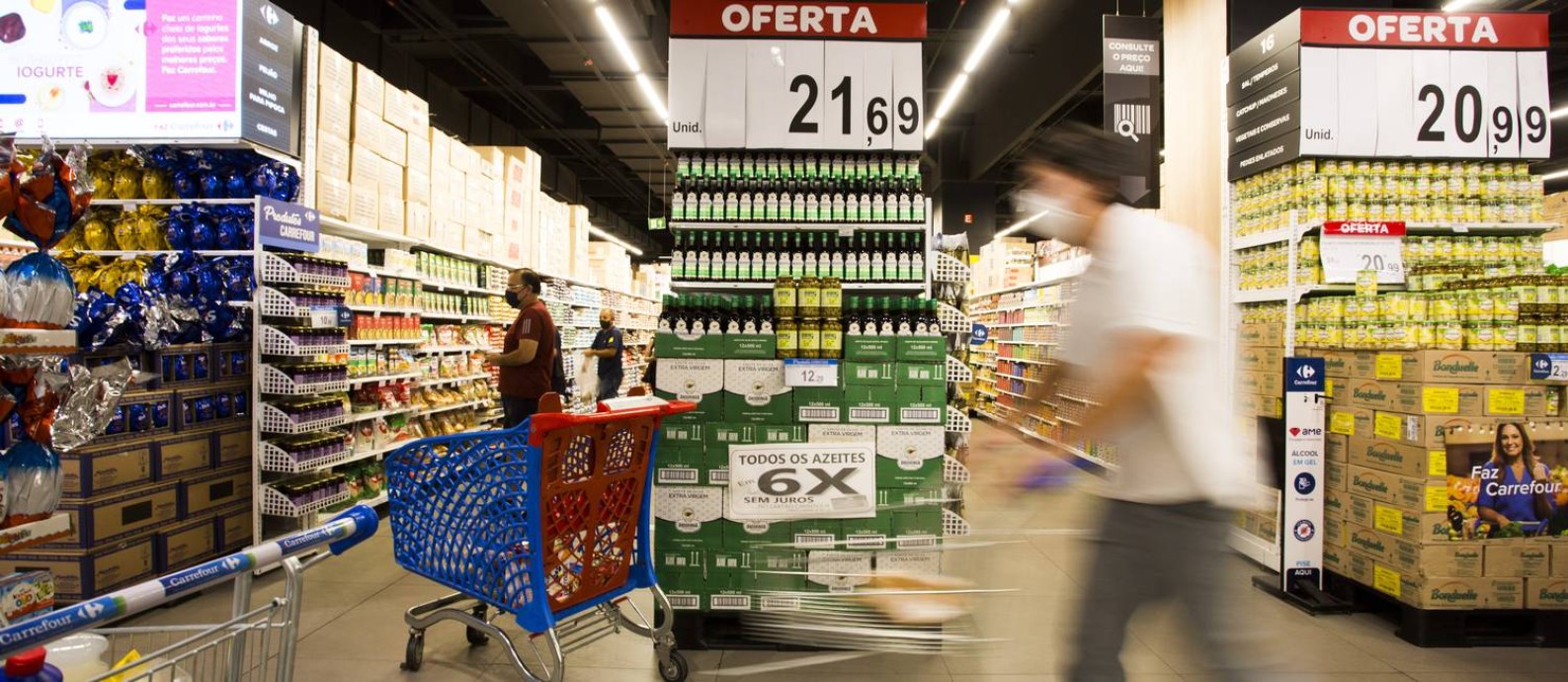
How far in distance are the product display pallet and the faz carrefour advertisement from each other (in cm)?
647

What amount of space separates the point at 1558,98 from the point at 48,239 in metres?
16.8

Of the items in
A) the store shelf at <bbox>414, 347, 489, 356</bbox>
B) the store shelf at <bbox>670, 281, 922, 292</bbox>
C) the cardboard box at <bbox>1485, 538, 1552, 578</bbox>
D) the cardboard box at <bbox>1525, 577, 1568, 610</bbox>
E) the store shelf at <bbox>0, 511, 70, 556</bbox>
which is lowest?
the cardboard box at <bbox>1525, 577, 1568, 610</bbox>

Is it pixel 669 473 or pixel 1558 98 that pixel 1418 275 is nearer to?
pixel 669 473

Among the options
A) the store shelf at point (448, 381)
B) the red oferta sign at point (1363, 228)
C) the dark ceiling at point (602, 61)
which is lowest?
the store shelf at point (448, 381)

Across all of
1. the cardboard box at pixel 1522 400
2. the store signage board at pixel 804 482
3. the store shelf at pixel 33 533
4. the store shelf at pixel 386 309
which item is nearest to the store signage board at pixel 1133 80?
the cardboard box at pixel 1522 400

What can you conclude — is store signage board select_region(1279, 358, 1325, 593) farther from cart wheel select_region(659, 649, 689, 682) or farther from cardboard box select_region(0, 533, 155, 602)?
cardboard box select_region(0, 533, 155, 602)

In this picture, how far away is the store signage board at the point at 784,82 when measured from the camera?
4.13m

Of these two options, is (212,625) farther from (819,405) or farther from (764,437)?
(819,405)

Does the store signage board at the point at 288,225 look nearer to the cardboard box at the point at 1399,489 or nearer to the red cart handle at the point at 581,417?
the red cart handle at the point at 581,417

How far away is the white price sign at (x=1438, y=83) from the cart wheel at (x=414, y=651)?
5444mm

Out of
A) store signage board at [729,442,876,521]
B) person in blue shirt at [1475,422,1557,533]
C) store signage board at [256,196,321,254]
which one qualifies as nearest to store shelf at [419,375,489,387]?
store signage board at [256,196,321,254]

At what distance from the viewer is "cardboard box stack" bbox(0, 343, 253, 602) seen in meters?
3.68

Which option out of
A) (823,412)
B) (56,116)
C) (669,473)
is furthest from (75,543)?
(823,412)

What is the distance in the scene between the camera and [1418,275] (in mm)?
4414
